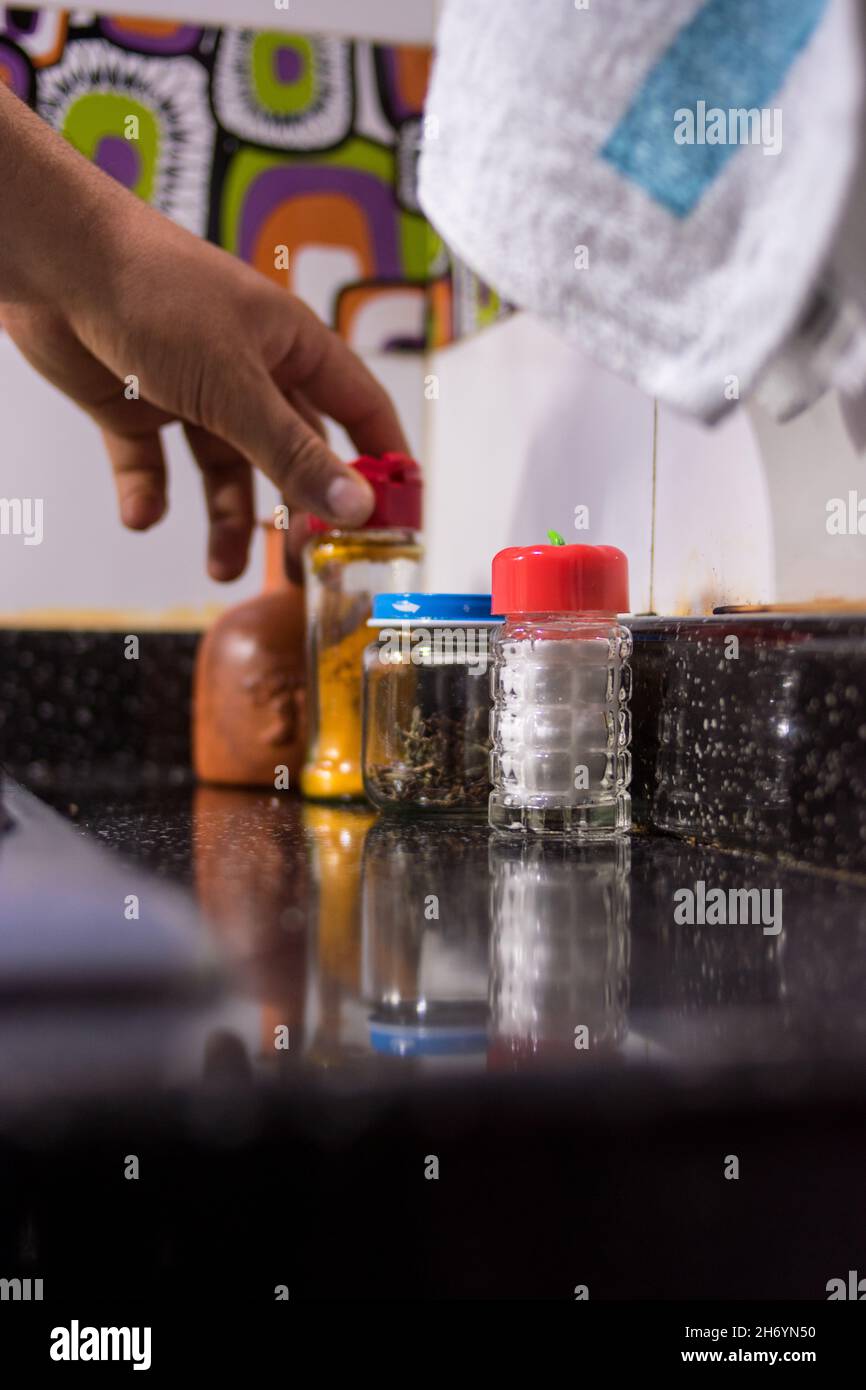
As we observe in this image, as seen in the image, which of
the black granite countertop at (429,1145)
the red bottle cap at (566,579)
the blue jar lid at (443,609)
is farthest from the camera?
the blue jar lid at (443,609)

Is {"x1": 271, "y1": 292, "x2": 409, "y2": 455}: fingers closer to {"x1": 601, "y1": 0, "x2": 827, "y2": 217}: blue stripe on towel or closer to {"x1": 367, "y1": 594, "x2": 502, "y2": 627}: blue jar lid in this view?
{"x1": 367, "y1": 594, "x2": 502, "y2": 627}: blue jar lid

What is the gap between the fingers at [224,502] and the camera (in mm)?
1305

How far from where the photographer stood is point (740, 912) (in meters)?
0.55

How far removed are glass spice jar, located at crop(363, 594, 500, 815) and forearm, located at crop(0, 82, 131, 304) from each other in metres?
0.42

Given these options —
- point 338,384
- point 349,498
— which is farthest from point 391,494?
point 338,384

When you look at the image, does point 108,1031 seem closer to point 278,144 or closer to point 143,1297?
point 143,1297

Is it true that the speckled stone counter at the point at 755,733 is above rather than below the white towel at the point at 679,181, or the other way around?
below

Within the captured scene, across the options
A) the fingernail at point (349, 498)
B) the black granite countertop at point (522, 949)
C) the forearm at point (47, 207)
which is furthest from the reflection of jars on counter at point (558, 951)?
→ the forearm at point (47, 207)

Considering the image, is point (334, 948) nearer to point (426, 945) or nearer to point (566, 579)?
point (426, 945)

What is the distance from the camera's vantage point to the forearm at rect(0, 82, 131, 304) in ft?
3.21

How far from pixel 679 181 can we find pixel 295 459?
44 centimetres

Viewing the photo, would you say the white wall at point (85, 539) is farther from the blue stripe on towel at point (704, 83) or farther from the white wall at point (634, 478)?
the blue stripe on towel at point (704, 83)

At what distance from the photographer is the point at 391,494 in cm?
98

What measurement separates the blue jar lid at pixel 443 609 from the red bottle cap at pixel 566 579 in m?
0.10
